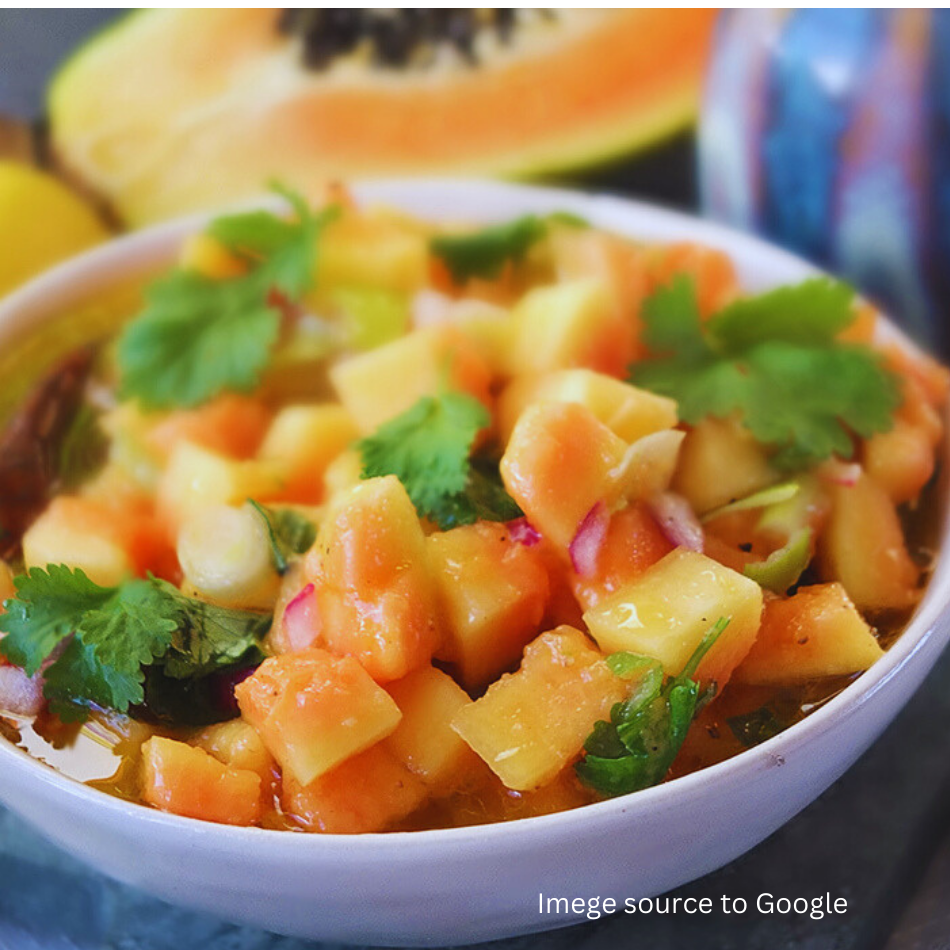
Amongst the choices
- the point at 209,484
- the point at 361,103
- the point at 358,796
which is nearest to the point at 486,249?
the point at 209,484

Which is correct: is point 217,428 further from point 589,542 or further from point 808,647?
point 808,647

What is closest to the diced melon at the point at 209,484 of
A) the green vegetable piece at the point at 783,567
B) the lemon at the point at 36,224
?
the green vegetable piece at the point at 783,567

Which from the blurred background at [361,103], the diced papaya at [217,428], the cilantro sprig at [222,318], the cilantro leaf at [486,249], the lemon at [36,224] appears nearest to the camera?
the diced papaya at [217,428]

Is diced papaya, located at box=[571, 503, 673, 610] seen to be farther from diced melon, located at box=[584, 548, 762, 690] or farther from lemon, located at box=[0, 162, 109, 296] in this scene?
lemon, located at box=[0, 162, 109, 296]

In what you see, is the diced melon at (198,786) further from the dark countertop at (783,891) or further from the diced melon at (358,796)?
the dark countertop at (783,891)

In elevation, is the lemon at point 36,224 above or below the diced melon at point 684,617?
above

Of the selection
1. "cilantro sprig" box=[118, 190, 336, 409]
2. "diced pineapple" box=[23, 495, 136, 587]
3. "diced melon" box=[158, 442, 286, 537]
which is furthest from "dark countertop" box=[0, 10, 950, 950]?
"cilantro sprig" box=[118, 190, 336, 409]

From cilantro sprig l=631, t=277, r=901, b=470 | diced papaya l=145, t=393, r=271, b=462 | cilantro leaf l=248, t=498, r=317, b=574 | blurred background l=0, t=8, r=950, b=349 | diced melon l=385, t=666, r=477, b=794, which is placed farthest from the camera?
blurred background l=0, t=8, r=950, b=349
